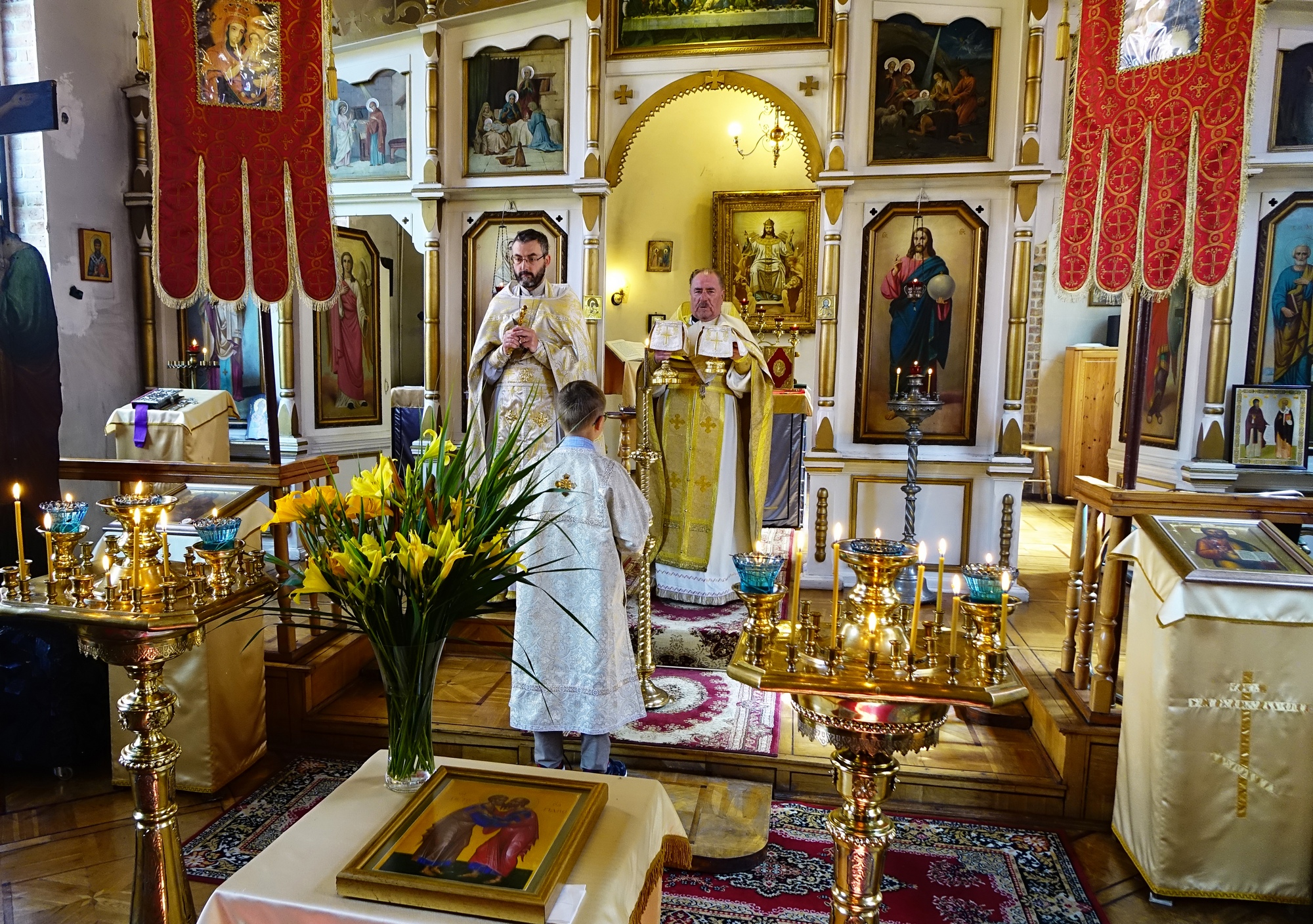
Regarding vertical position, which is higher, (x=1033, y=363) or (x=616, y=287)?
(x=616, y=287)

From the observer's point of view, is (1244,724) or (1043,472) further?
(1043,472)

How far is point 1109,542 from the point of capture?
12.2 feet

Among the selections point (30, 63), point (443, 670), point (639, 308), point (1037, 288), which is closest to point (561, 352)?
point (443, 670)

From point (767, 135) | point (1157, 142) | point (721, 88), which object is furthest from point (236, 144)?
point (767, 135)

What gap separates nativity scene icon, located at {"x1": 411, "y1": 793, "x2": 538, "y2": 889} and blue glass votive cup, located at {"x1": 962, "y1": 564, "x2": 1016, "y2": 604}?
1072 millimetres

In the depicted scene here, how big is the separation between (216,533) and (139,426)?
3.83 meters

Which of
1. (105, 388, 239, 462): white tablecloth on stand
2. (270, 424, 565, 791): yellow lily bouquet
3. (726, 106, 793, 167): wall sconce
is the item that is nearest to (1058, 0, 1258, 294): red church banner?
(270, 424, 565, 791): yellow lily bouquet

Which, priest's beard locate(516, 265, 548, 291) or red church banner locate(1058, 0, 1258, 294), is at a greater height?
red church banner locate(1058, 0, 1258, 294)

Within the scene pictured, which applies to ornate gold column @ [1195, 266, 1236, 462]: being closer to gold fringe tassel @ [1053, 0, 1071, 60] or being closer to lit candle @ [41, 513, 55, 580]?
gold fringe tassel @ [1053, 0, 1071, 60]

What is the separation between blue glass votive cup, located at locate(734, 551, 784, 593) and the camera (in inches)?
81.7

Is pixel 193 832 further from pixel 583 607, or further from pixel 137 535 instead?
pixel 583 607

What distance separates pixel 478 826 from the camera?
168cm

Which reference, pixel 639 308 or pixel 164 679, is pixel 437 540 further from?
pixel 639 308

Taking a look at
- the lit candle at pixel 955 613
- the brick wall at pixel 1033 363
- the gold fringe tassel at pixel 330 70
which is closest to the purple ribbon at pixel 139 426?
the gold fringe tassel at pixel 330 70
